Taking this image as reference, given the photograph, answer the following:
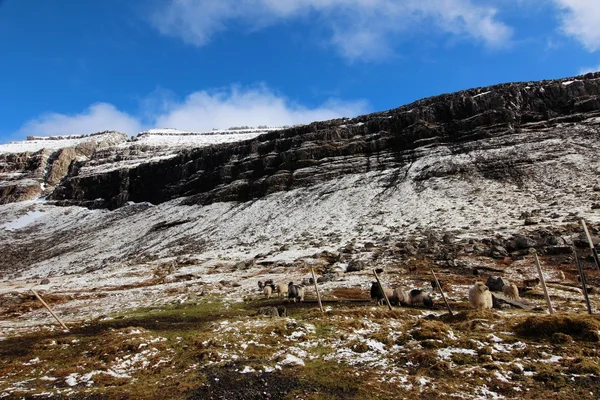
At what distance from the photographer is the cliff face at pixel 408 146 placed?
63.2 metres

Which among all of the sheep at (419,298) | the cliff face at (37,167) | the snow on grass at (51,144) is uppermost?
the snow on grass at (51,144)

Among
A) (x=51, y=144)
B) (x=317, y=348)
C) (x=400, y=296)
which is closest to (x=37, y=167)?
(x=51, y=144)

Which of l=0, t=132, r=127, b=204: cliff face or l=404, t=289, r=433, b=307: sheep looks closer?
l=404, t=289, r=433, b=307: sheep

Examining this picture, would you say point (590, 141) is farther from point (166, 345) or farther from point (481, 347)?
point (166, 345)

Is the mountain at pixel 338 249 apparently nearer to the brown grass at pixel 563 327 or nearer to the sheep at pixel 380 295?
the brown grass at pixel 563 327

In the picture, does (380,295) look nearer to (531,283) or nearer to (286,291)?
(286,291)

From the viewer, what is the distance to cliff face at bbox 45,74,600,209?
6319 cm

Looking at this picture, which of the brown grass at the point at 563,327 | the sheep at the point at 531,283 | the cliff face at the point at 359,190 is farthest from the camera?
the cliff face at the point at 359,190

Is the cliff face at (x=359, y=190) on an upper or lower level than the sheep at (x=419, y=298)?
upper

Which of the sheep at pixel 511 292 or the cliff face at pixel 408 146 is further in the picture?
the cliff face at pixel 408 146

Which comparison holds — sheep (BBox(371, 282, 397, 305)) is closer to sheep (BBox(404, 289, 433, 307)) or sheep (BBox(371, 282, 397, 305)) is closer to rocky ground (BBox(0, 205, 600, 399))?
rocky ground (BBox(0, 205, 600, 399))

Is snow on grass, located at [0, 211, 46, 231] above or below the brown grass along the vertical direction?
above

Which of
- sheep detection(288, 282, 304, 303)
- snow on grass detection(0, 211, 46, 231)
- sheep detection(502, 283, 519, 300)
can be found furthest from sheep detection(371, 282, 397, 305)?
snow on grass detection(0, 211, 46, 231)

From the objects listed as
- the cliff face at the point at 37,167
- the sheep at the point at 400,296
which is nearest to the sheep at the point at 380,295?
the sheep at the point at 400,296
